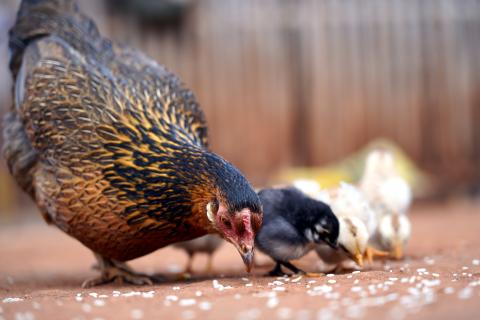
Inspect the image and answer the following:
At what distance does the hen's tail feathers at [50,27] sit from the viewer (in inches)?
253

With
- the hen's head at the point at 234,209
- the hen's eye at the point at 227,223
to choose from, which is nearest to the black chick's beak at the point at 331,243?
the hen's head at the point at 234,209

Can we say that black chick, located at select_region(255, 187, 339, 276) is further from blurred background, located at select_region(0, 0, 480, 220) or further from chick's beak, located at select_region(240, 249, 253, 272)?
blurred background, located at select_region(0, 0, 480, 220)

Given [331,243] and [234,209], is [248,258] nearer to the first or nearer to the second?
[234,209]

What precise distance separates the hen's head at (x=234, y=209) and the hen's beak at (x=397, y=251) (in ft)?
7.07

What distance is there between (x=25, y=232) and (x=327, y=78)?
18.3ft

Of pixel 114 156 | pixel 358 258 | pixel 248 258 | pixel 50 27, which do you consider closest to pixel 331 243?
pixel 358 258

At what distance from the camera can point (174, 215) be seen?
16.6 feet

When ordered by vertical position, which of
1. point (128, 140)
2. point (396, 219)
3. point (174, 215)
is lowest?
point (396, 219)

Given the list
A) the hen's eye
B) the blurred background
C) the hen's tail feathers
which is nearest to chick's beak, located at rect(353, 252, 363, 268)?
the hen's eye

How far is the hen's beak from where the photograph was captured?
257 inches

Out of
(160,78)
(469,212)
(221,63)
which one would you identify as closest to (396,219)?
(160,78)

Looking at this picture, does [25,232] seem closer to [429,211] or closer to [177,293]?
[429,211]

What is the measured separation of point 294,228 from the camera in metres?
5.61

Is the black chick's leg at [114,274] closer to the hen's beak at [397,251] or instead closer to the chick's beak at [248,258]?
the chick's beak at [248,258]
